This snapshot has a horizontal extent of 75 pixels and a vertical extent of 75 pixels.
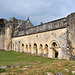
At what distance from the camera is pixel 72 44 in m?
10.1

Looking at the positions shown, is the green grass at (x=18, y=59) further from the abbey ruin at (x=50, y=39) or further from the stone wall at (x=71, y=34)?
the stone wall at (x=71, y=34)

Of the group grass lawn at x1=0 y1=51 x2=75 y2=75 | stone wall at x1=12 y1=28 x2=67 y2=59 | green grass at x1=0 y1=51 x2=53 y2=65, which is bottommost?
green grass at x1=0 y1=51 x2=53 y2=65

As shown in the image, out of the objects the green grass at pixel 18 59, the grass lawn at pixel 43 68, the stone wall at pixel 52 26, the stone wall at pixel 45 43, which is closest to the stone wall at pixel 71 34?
the stone wall at pixel 45 43

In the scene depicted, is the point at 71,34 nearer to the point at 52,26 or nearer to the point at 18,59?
the point at 52,26

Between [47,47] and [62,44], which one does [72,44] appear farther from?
[47,47]

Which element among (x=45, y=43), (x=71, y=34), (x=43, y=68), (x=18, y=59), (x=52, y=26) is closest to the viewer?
(x=43, y=68)

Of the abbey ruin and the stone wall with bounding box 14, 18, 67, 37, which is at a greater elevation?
the stone wall with bounding box 14, 18, 67, 37

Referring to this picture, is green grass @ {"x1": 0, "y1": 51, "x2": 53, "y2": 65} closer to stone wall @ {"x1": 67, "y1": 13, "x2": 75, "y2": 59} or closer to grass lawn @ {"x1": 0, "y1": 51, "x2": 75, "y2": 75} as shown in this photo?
grass lawn @ {"x1": 0, "y1": 51, "x2": 75, "y2": 75}

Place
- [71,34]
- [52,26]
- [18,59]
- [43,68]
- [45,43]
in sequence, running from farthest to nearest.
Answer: [45,43] → [52,26] → [18,59] → [71,34] → [43,68]

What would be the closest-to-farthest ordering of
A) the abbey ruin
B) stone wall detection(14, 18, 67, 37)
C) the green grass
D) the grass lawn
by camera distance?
the grass lawn, the green grass, the abbey ruin, stone wall detection(14, 18, 67, 37)

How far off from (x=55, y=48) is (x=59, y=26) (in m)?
2.61

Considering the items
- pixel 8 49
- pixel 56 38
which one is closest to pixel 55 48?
pixel 56 38

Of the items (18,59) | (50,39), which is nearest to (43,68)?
(18,59)

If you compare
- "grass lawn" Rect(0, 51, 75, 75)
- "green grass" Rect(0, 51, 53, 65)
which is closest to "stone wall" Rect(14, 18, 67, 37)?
"green grass" Rect(0, 51, 53, 65)
